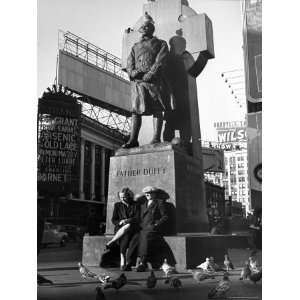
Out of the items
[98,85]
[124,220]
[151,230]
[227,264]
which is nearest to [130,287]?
[151,230]

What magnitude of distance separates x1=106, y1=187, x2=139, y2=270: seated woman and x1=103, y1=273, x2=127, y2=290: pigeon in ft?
0.84

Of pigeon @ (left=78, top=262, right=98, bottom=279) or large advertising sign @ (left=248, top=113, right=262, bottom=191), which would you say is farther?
large advertising sign @ (left=248, top=113, right=262, bottom=191)

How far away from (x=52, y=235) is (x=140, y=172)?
1173 millimetres

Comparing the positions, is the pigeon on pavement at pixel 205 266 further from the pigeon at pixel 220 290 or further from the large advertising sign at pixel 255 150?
the large advertising sign at pixel 255 150

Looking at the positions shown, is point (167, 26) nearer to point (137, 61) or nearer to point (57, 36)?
point (137, 61)

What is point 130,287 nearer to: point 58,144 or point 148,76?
point 58,144

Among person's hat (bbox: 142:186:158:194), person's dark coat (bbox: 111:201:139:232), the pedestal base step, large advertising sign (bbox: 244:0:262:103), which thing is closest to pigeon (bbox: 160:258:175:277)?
the pedestal base step

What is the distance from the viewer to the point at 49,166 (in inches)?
196

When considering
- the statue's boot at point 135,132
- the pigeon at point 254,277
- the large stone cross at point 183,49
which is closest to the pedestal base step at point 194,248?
the pigeon at point 254,277

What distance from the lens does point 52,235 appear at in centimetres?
488

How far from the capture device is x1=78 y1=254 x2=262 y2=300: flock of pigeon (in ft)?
14.1

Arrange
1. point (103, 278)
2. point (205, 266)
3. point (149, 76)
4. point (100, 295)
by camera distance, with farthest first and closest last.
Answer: point (149, 76), point (205, 266), point (103, 278), point (100, 295)

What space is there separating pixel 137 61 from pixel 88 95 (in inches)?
28.5

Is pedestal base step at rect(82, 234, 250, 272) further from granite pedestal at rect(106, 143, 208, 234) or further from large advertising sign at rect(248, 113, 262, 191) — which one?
large advertising sign at rect(248, 113, 262, 191)
